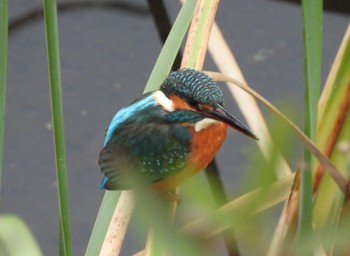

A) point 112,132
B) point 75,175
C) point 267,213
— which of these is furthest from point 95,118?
point 267,213

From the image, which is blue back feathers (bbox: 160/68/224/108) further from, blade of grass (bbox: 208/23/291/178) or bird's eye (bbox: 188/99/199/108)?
blade of grass (bbox: 208/23/291/178)

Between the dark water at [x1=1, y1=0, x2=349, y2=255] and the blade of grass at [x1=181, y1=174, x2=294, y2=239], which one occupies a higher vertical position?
the blade of grass at [x1=181, y1=174, x2=294, y2=239]

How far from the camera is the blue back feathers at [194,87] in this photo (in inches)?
34.9

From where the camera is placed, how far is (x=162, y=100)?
3.33 feet

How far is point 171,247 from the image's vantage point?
38cm

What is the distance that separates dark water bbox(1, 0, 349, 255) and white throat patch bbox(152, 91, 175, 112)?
841mm

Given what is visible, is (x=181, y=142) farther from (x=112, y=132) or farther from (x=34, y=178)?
(x=34, y=178)

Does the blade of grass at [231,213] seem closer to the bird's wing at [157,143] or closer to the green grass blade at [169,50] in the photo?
the green grass blade at [169,50]

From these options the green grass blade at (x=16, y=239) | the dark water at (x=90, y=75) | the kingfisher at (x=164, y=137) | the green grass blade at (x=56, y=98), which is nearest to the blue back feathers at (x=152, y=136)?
the kingfisher at (x=164, y=137)

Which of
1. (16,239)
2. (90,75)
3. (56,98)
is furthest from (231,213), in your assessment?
(90,75)

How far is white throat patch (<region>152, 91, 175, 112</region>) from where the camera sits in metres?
1.01

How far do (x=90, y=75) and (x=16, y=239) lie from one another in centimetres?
166

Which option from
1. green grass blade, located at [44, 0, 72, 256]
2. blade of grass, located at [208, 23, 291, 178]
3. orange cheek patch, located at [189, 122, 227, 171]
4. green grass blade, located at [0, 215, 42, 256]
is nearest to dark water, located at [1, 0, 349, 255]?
blade of grass, located at [208, 23, 291, 178]

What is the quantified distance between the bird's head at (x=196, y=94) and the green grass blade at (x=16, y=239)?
403mm
